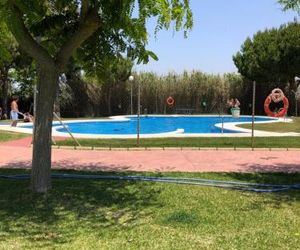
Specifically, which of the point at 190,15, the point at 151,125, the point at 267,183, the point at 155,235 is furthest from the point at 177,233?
the point at 151,125

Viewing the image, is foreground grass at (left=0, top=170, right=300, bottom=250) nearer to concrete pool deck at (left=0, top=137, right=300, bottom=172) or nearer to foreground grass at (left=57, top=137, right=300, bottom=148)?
concrete pool deck at (left=0, top=137, right=300, bottom=172)

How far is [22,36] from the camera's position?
7.78 m

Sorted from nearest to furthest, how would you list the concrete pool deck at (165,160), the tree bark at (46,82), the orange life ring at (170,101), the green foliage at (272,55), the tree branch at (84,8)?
the tree branch at (84,8) → the tree bark at (46,82) → the concrete pool deck at (165,160) → the green foliage at (272,55) → the orange life ring at (170,101)

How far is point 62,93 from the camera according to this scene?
36.7 meters

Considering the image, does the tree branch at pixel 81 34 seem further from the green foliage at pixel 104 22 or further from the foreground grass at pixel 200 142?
the foreground grass at pixel 200 142

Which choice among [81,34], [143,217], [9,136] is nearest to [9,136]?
[9,136]

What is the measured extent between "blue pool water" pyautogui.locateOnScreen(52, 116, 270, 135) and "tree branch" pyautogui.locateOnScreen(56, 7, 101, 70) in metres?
16.4

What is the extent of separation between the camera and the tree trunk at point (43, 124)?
27.2 ft

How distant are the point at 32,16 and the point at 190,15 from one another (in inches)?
90.8

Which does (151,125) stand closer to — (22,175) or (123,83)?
(123,83)

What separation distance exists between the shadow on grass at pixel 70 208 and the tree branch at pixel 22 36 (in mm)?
2262

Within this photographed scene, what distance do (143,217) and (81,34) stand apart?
121 inches

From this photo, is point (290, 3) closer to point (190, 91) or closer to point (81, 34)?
point (81, 34)

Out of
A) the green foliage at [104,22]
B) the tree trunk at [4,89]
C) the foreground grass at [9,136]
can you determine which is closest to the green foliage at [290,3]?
the green foliage at [104,22]
